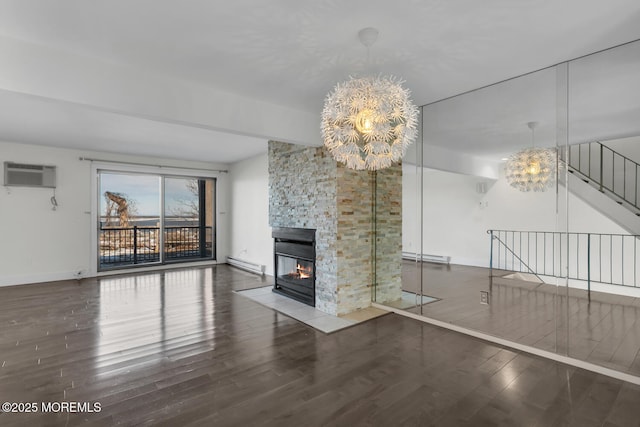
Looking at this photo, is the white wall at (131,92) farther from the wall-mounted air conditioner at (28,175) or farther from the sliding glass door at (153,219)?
the sliding glass door at (153,219)

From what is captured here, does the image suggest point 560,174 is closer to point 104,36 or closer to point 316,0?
point 316,0

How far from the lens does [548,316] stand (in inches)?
118

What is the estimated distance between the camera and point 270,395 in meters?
2.27

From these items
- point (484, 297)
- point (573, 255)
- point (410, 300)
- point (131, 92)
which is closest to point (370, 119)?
point (131, 92)

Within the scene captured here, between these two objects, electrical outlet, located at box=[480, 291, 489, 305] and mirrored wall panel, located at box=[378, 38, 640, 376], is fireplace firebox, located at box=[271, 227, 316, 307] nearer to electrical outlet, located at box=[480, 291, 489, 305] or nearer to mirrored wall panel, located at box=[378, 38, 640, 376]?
mirrored wall panel, located at box=[378, 38, 640, 376]

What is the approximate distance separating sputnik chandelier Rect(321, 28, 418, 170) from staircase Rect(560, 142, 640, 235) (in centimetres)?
179

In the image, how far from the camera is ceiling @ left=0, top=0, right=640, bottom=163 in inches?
79.1

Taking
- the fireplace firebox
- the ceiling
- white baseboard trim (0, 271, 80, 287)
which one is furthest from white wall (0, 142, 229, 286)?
the ceiling

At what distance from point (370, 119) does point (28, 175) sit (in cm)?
701

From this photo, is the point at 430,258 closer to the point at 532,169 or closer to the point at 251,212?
the point at 532,169

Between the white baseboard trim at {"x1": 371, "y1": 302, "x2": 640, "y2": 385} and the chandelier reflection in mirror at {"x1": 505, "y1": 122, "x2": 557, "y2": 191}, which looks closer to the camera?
the white baseboard trim at {"x1": 371, "y1": 302, "x2": 640, "y2": 385}

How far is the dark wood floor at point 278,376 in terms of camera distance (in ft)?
6.68

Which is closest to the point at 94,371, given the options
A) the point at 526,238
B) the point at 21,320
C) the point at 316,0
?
the point at 21,320

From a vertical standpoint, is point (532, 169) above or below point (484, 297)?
above
